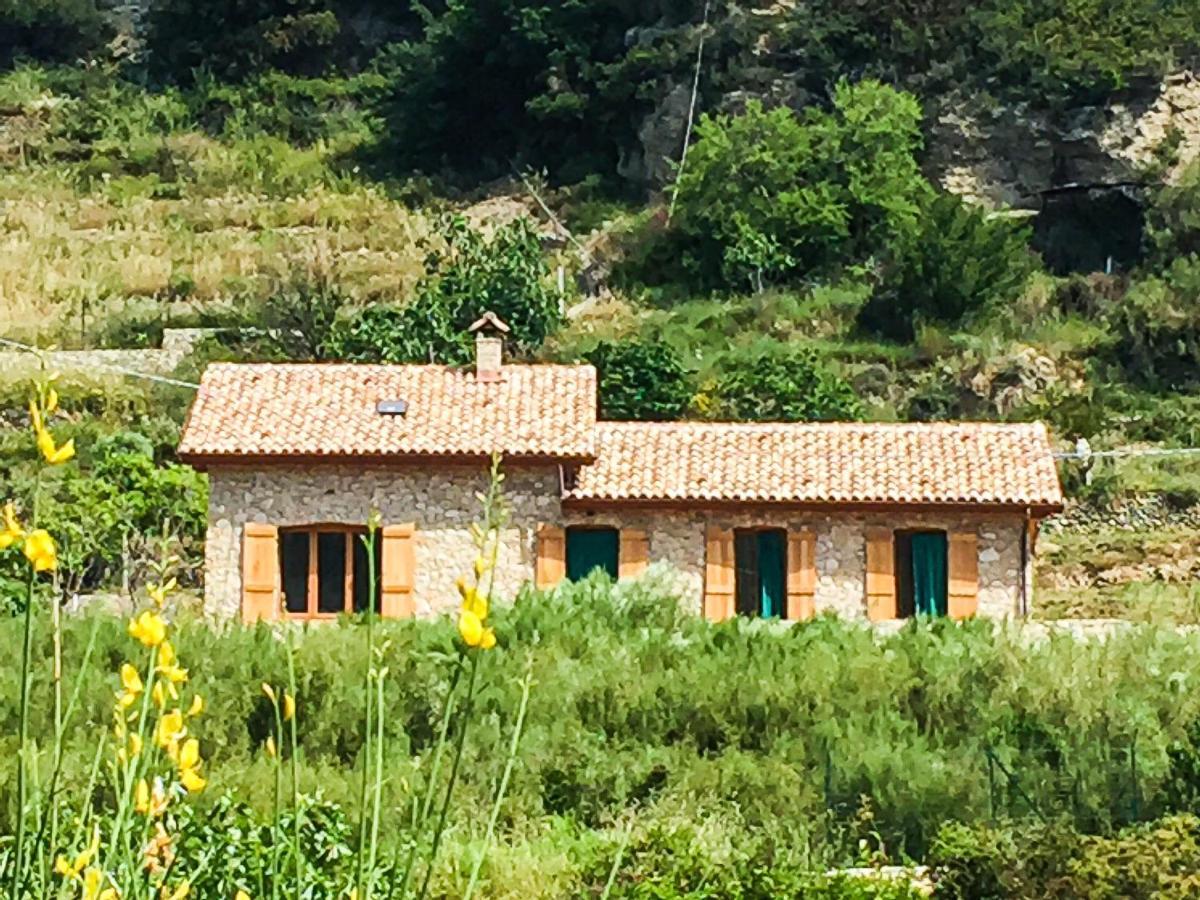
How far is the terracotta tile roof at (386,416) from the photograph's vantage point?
71.2 ft

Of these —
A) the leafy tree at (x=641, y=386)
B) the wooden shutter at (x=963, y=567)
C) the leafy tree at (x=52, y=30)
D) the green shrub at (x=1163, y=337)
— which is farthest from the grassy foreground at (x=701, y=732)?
the leafy tree at (x=52, y=30)

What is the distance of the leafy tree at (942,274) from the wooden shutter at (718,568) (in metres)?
10.9

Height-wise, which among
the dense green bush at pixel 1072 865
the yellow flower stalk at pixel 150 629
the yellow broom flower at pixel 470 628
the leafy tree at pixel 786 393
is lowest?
the dense green bush at pixel 1072 865

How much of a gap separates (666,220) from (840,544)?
53.4 feet

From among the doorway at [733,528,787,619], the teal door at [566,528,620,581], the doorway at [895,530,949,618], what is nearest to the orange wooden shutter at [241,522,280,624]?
the teal door at [566,528,620,581]

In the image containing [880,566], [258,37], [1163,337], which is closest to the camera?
[880,566]

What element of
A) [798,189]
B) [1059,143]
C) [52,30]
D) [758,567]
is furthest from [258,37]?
[758,567]

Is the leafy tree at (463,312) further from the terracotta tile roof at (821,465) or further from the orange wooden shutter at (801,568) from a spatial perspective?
the orange wooden shutter at (801,568)

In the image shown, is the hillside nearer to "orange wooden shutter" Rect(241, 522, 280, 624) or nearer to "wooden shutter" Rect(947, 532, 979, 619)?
"wooden shutter" Rect(947, 532, 979, 619)

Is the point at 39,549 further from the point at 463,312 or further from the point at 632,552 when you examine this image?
the point at 463,312

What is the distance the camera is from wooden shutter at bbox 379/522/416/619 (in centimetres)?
2164

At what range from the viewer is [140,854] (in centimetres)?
448

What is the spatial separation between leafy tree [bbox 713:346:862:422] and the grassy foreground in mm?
8969

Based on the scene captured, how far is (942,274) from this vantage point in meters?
32.4
